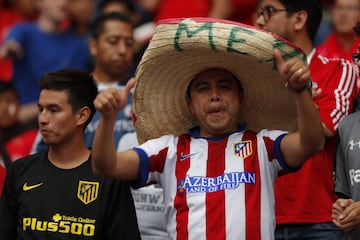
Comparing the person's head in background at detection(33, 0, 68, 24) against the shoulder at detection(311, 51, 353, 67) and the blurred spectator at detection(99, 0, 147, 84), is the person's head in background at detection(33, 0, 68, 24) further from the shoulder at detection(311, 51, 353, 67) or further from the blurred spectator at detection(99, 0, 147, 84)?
the shoulder at detection(311, 51, 353, 67)

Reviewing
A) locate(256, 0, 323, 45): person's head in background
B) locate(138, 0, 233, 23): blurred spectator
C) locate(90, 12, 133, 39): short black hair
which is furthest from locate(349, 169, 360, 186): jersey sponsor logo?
locate(138, 0, 233, 23): blurred spectator

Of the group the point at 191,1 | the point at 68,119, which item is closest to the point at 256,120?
the point at 68,119

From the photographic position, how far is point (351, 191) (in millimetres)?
5164

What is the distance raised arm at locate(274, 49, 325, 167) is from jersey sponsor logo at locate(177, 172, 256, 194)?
0.24 m

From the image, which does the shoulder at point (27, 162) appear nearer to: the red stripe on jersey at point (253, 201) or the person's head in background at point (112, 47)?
the red stripe on jersey at point (253, 201)

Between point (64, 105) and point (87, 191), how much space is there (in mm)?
582

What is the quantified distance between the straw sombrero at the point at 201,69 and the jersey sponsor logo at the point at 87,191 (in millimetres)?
390

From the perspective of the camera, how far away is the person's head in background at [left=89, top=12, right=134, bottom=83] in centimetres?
749

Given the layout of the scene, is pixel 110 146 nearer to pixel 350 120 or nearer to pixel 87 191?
pixel 87 191

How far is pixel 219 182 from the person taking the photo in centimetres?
492

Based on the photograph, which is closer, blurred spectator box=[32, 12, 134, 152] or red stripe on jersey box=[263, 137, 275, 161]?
red stripe on jersey box=[263, 137, 275, 161]

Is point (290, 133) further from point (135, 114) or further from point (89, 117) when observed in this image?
point (89, 117)

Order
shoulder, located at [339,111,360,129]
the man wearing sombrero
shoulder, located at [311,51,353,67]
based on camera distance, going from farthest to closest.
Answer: shoulder, located at [311,51,353,67], shoulder, located at [339,111,360,129], the man wearing sombrero

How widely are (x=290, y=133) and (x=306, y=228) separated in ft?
2.54
